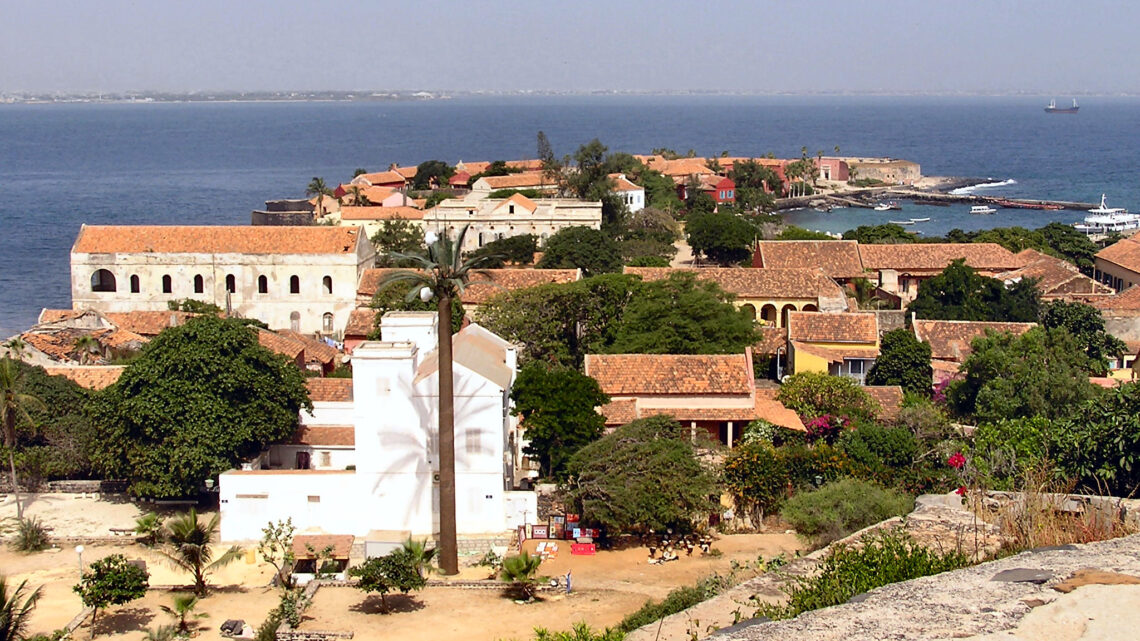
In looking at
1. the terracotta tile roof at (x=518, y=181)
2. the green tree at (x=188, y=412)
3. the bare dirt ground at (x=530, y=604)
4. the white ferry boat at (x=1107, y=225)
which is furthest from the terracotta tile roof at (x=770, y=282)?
the white ferry boat at (x=1107, y=225)

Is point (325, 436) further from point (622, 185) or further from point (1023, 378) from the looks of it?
point (622, 185)

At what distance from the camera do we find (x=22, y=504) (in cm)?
2289

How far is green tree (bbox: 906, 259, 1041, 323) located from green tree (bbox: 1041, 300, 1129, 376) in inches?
35.7

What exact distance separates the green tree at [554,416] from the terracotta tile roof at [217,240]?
1952 cm

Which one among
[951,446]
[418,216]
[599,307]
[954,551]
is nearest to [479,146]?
[418,216]

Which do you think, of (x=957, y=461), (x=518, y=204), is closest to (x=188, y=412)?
(x=957, y=461)

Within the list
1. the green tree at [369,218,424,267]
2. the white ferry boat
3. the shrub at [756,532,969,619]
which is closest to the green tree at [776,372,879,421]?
the shrub at [756,532,969,619]

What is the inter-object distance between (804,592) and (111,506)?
55.8ft

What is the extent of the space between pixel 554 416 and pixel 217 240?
75.6 ft

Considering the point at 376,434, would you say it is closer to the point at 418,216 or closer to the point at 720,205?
the point at 418,216

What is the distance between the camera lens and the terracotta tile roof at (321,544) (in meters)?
19.9

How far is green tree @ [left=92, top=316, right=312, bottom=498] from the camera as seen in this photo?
71.6 ft

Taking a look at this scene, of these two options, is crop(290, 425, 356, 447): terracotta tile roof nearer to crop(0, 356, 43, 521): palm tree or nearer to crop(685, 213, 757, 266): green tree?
crop(0, 356, 43, 521): palm tree

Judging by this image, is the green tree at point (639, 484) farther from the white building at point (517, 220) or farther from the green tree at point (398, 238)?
the white building at point (517, 220)
